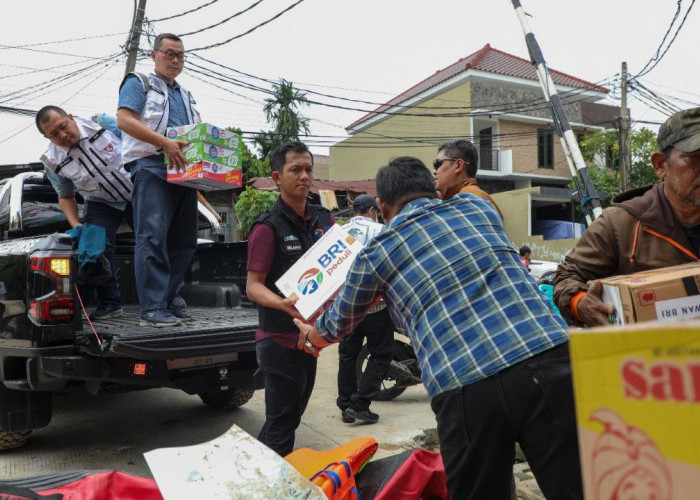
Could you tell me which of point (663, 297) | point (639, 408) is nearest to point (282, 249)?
point (663, 297)

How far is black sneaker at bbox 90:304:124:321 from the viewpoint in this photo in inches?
170

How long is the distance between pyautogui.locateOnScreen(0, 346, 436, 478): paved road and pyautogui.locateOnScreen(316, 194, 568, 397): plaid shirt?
229 centimetres

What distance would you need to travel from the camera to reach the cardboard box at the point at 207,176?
369 cm

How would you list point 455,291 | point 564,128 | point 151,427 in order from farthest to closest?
point 564,128 < point 151,427 < point 455,291

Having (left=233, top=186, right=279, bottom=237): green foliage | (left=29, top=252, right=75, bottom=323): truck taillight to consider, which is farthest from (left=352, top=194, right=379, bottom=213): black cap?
(left=233, top=186, right=279, bottom=237): green foliage

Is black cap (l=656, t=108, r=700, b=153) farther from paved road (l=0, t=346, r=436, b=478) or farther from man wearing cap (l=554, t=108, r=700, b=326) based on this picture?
paved road (l=0, t=346, r=436, b=478)

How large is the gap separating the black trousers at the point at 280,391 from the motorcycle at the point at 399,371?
226 cm

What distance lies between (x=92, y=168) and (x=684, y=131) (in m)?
3.84

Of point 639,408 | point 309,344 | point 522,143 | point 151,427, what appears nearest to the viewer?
point 639,408

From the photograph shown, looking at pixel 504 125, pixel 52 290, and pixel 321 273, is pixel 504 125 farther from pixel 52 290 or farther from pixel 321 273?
pixel 321 273

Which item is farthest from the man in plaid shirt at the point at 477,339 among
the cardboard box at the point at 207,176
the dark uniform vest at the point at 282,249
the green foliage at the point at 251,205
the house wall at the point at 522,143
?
the house wall at the point at 522,143

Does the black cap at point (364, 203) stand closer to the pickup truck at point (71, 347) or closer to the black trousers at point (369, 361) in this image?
the black trousers at point (369, 361)

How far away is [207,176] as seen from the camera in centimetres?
369

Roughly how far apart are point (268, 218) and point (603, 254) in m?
1.63
